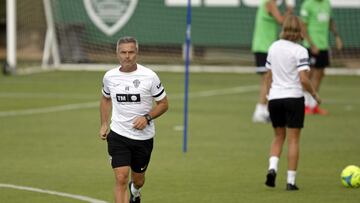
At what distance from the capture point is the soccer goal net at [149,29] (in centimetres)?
3012

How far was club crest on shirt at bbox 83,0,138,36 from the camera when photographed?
30.1 meters

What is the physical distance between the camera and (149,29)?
99.5ft

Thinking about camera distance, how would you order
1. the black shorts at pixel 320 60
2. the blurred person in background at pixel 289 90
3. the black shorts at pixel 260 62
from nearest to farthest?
the blurred person in background at pixel 289 90
the black shorts at pixel 260 62
the black shorts at pixel 320 60

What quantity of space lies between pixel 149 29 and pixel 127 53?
68.8ft

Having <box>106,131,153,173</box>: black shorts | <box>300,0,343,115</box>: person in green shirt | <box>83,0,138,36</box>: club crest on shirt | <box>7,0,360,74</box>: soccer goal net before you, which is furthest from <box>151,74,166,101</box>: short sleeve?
<box>83,0,138,36</box>: club crest on shirt

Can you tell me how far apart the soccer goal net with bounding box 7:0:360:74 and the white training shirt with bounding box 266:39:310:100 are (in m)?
17.9

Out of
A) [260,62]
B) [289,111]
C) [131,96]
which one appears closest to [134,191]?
[131,96]

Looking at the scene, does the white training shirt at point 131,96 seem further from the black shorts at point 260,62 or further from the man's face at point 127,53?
the black shorts at point 260,62

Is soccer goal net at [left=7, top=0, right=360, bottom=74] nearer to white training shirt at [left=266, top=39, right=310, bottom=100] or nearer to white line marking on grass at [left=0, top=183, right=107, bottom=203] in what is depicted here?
white training shirt at [left=266, top=39, right=310, bottom=100]

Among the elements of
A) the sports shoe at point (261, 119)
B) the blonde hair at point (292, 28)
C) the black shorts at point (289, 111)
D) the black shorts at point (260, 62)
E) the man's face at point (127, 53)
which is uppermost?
the man's face at point (127, 53)

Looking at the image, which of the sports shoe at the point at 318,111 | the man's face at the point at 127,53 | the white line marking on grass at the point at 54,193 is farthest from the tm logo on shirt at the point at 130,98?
the sports shoe at the point at 318,111

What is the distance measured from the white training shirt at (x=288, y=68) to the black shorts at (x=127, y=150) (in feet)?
8.26

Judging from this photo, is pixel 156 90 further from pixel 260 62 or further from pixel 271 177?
pixel 260 62

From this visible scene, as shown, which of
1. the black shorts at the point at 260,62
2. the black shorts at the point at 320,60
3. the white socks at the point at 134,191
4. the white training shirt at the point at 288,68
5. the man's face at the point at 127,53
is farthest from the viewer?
the black shorts at the point at 320,60
